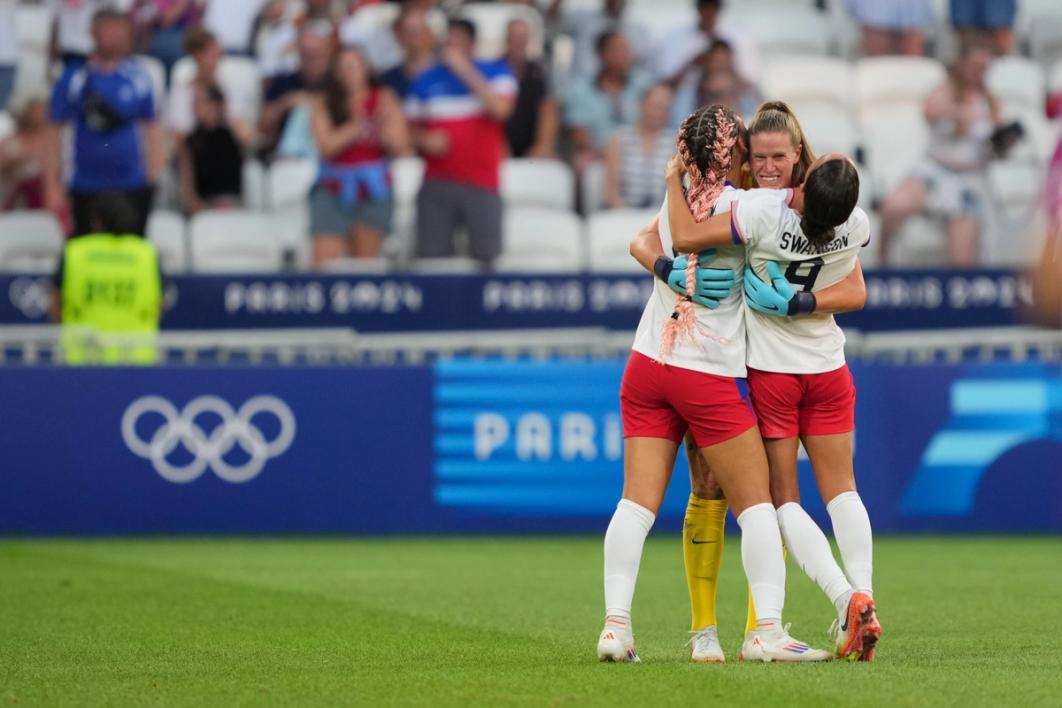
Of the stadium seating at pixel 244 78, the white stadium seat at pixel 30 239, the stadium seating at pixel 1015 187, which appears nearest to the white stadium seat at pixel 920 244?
the stadium seating at pixel 1015 187

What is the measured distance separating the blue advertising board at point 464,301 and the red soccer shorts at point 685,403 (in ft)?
24.6

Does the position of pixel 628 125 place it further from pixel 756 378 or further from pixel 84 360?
pixel 756 378

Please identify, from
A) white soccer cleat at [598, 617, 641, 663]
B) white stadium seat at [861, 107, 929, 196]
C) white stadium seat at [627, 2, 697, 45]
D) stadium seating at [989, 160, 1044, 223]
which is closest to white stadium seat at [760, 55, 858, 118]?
white stadium seat at [861, 107, 929, 196]

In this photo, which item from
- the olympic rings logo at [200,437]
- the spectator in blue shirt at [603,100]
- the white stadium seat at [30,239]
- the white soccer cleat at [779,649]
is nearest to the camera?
the white soccer cleat at [779,649]

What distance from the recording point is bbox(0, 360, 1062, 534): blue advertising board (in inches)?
485

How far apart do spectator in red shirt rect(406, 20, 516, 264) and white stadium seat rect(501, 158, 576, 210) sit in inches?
30.5

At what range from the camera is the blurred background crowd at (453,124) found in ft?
48.0

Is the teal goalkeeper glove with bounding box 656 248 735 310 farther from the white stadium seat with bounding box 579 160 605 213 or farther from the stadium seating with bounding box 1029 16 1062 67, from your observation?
the stadium seating with bounding box 1029 16 1062 67

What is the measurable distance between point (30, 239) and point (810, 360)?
31.6 feet

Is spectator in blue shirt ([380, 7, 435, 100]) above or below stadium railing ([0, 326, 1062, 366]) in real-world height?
above

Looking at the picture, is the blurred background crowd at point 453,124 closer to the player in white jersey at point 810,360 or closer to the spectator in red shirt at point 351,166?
the spectator in red shirt at point 351,166

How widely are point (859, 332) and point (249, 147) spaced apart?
17.0 feet

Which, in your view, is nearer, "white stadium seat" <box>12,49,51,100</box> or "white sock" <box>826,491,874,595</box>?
"white sock" <box>826,491,874,595</box>

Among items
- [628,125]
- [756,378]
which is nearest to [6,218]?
[628,125]
